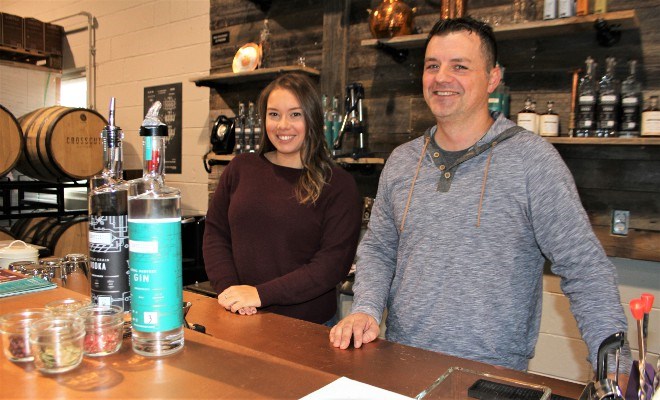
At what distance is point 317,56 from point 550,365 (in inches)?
89.5

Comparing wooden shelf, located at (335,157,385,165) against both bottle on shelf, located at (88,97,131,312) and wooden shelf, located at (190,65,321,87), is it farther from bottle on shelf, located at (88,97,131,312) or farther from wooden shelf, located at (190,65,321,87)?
bottle on shelf, located at (88,97,131,312)

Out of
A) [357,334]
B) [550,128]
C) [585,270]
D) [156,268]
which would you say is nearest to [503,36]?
[550,128]

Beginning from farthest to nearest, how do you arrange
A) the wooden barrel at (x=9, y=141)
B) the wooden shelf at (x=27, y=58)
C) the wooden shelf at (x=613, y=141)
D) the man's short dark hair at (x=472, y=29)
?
the wooden shelf at (x=27, y=58), the wooden barrel at (x=9, y=141), the wooden shelf at (x=613, y=141), the man's short dark hair at (x=472, y=29)

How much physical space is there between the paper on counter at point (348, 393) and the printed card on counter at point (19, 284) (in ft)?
2.60

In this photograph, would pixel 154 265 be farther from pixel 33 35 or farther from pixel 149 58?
pixel 33 35

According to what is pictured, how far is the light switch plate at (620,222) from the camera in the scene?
245cm

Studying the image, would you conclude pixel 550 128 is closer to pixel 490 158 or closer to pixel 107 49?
pixel 490 158

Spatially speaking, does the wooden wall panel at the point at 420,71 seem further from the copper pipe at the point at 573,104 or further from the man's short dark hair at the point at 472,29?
the man's short dark hair at the point at 472,29

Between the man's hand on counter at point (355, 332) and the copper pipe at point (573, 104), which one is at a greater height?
the copper pipe at point (573, 104)

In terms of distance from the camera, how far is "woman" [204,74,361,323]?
1910mm

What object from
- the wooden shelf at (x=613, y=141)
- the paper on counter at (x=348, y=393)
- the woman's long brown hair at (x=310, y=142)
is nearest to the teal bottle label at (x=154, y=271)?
the paper on counter at (x=348, y=393)

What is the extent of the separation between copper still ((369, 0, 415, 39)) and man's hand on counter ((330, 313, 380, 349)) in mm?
1999

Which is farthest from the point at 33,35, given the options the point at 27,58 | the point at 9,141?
the point at 9,141

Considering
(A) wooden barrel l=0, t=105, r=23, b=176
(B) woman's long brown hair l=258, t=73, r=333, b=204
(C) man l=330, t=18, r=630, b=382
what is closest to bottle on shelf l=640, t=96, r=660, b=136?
(C) man l=330, t=18, r=630, b=382
